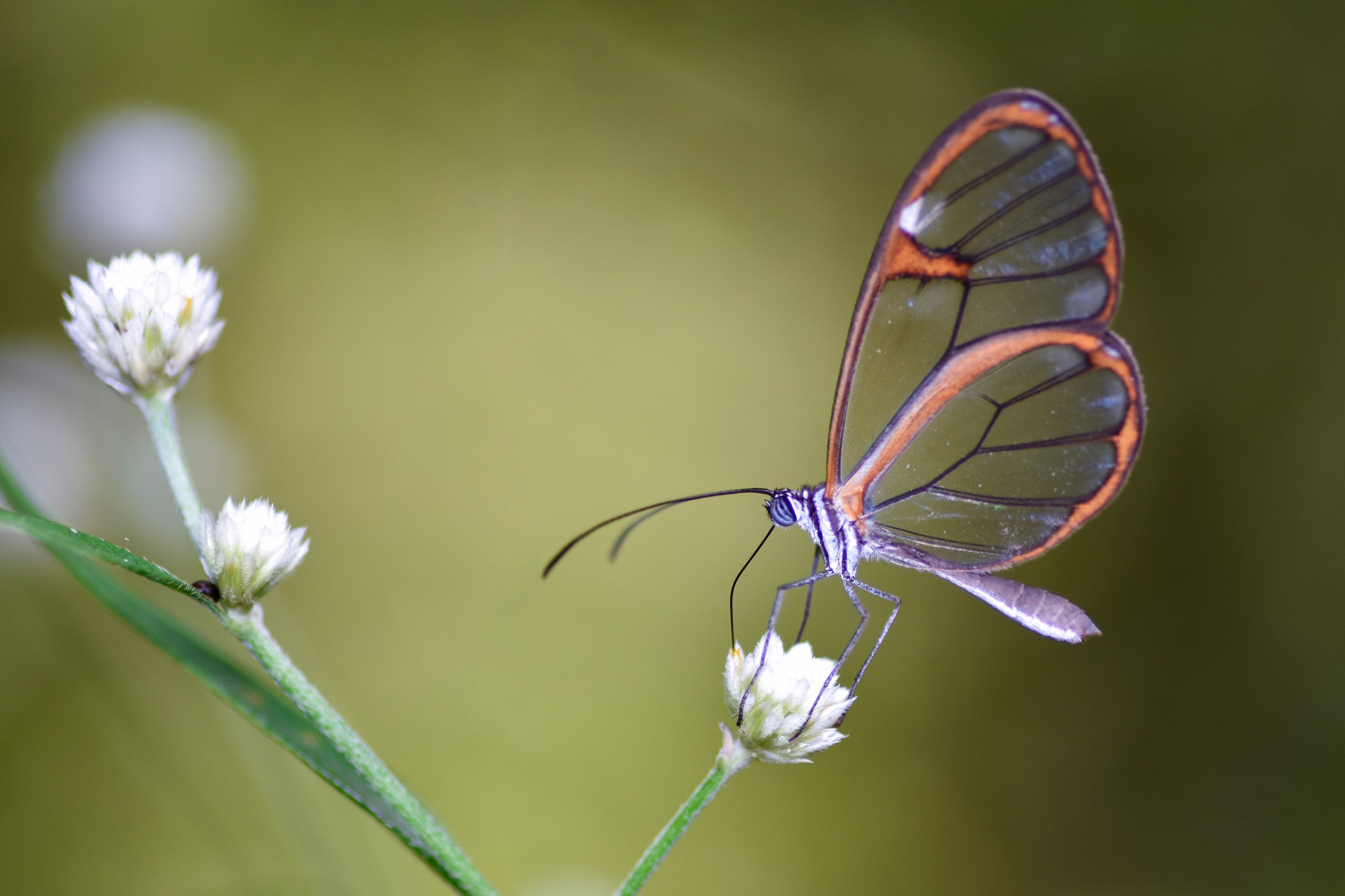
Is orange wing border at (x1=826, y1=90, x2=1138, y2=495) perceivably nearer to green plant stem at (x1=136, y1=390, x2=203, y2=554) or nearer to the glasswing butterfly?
the glasswing butterfly

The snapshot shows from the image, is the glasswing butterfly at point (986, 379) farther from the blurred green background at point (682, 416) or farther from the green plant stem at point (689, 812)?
the blurred green background at point (682, 416)

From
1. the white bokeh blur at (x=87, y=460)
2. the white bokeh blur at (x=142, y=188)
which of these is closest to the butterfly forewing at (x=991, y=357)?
the white bokeh blur at (x=87, y=460)

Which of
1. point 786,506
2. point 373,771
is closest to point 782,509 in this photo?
point 786,506

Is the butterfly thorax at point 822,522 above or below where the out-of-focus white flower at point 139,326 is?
below

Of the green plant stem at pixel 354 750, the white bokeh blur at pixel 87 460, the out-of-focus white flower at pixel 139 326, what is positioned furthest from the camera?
the white bokeh blur at pixel 87 460

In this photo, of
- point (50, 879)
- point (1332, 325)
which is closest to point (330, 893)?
point (50, 879)

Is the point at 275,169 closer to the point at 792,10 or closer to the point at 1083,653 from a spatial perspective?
the point at 792,10
